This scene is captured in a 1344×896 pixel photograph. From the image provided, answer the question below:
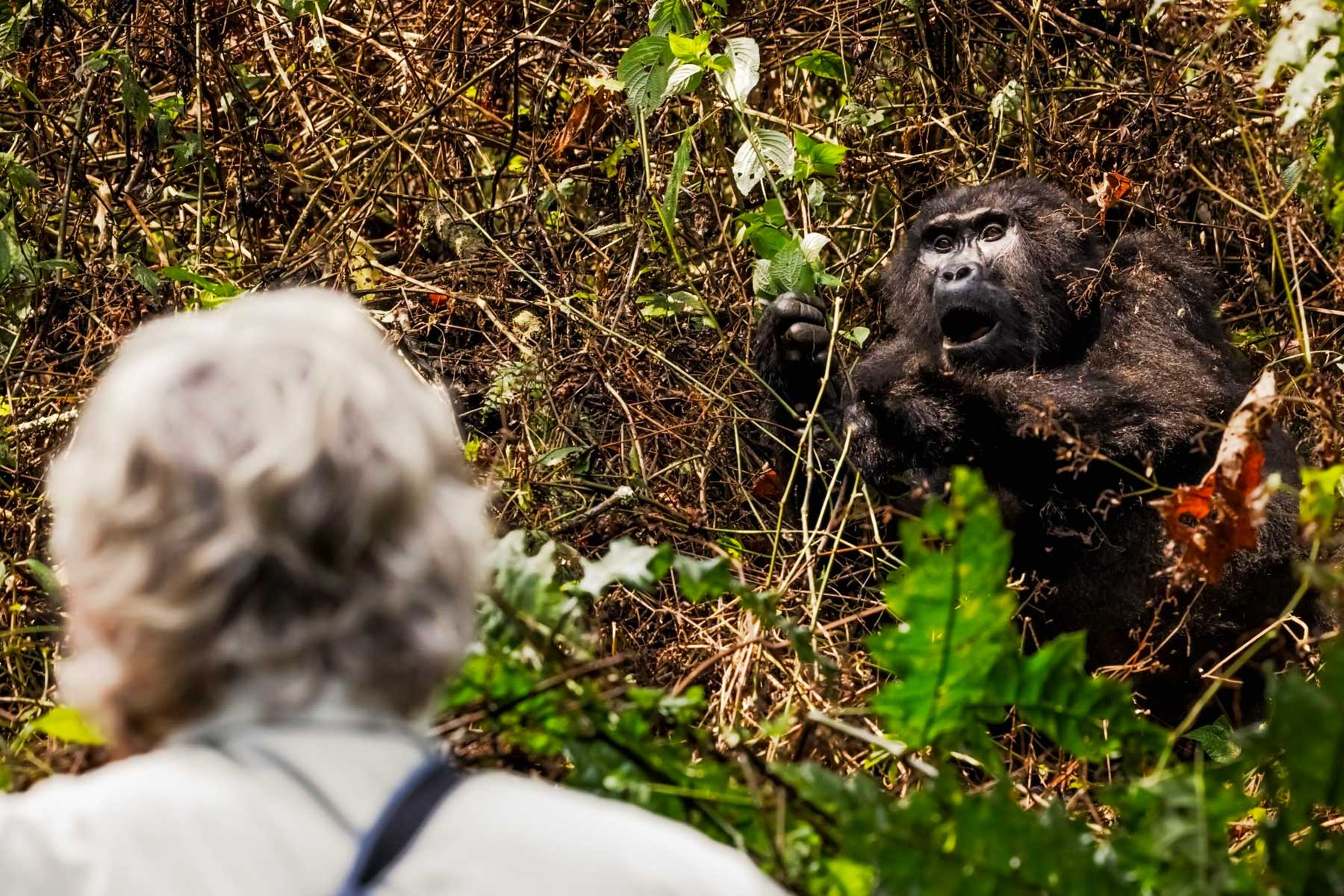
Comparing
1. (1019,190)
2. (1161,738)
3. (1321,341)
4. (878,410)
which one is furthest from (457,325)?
(1161,738)

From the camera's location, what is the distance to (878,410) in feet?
13.8

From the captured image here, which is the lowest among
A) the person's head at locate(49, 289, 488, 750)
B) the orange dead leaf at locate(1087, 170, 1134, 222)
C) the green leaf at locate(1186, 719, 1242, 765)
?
the green leaf at locate(1186, 719, 1242, 765)

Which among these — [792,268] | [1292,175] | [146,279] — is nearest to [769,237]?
[792,268]

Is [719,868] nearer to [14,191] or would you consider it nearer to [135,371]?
[135,371]

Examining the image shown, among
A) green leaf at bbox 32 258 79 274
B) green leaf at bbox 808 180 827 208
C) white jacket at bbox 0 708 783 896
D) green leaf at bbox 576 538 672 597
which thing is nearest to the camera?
white jacket at bbox 0 708 783 896

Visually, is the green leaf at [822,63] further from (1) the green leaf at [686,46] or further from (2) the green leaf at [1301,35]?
(2) the green leaf at [1301,35]

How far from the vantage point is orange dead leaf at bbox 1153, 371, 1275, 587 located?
2709 mm

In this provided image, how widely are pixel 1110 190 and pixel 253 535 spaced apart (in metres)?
3.76

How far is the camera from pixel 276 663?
134 cm

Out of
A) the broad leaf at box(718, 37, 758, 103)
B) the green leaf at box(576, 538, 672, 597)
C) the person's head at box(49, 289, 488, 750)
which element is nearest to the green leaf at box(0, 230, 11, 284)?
the broad leaf at box(718, 37, 758, 103)

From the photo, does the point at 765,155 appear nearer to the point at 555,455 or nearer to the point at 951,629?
the point at 555,455

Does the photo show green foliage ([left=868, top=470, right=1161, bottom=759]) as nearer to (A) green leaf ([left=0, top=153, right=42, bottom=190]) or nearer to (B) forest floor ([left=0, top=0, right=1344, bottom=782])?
(B) forest floor ([left=0, top=0, right=1344, bottom=782])

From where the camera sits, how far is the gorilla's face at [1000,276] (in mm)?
4445

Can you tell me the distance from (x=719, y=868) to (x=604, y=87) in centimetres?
367
